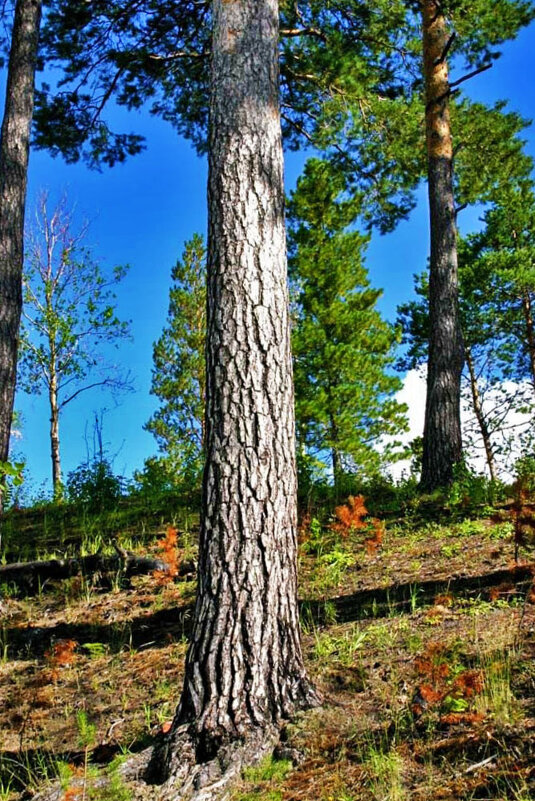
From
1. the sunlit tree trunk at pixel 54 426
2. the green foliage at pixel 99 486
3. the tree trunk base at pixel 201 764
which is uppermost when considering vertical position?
the sunlit tree trunk at pixel 54 426

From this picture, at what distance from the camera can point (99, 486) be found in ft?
28.6

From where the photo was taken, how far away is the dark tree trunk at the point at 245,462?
2998 millimetres

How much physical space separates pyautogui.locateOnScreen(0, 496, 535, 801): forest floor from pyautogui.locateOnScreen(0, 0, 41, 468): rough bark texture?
199 centimetres

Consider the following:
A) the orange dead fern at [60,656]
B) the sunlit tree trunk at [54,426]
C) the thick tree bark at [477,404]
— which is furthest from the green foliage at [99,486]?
the thick tree bark at [477,404]

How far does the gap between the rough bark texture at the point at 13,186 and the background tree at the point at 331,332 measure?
390 inches

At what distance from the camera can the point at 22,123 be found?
646 centimetres

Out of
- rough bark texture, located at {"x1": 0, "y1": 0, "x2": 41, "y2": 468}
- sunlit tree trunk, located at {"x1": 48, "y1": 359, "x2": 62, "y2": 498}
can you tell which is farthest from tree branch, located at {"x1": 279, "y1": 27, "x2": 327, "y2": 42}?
sunlit tree trunk, located at {"x1": 48, "y1": 359, "x2": 62, "y2": 498}

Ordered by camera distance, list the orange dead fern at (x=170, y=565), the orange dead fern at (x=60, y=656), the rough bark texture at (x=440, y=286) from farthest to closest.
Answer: the rough bark texture at (x=440, y=286) → the orange dead fern at (x=170, y=565) → the orange dead fern at (x=60, y=656)

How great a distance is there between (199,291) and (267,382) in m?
18.1

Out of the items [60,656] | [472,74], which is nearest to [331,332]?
[472,74]

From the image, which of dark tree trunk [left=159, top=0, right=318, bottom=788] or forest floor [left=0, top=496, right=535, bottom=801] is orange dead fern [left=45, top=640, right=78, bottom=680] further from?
dark tree trunk [left=159, top=0, right=318, bottom=788]

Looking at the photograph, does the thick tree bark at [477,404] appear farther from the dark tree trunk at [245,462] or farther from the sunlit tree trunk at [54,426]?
the dark tree trunk at [245,462]

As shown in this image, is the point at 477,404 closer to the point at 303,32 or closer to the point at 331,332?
the point at 331,332

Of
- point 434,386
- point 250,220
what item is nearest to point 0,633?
point 250,220
